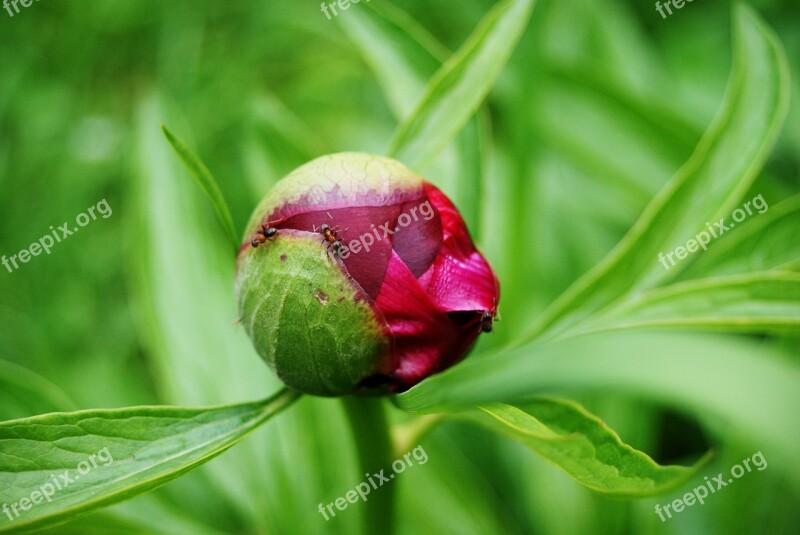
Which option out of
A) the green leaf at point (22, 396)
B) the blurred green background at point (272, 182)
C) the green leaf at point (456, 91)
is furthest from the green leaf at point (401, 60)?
the green leaf at point (22, 396)

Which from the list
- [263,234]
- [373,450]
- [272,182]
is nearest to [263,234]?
[263,234]

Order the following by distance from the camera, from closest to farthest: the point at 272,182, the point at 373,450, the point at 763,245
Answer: the point at 373,450 → the point at 763,245 → the point at 272,182

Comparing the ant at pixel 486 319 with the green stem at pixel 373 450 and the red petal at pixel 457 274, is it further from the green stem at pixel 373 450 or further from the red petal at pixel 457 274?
the green stem at pixel 373 450

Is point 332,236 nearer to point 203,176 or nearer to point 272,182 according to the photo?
point 203,176

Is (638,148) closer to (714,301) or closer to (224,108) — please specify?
(714,301)

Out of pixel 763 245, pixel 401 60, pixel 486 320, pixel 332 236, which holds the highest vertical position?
pixel 401 60

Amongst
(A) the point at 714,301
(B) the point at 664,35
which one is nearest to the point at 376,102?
(B) the point at 664,35

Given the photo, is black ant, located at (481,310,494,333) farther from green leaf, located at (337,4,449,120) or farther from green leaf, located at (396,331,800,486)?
green leaf, located at (337,4,449,120)
